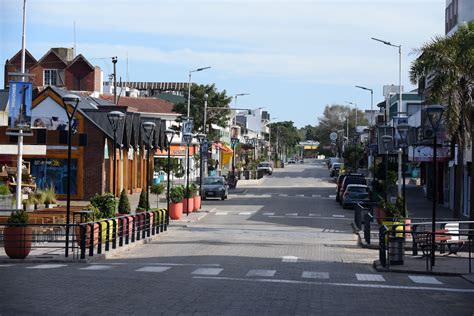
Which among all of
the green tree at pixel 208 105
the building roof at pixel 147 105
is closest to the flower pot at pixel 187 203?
the green tree at pixel 208 105

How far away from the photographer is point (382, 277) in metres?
20.0

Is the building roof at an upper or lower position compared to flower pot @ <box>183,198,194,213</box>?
upper

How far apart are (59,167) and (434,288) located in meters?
38.4

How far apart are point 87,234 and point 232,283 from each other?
666 cm

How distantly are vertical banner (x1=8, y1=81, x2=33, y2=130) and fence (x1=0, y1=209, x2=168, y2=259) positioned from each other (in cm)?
666

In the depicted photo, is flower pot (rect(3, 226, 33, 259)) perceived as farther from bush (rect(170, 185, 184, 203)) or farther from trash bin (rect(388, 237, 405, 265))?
bush (rect(170, 185, 184, 203))

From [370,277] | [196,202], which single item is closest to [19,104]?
[196,202]

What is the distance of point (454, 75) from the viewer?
31000mm

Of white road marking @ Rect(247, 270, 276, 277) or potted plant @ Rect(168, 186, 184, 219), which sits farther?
potted plant @ Rect(168, 186, 184, 219)

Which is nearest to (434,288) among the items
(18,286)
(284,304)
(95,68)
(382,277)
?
(382,277)

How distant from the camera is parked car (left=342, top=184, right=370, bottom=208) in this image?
168 ft

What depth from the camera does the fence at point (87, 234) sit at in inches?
838

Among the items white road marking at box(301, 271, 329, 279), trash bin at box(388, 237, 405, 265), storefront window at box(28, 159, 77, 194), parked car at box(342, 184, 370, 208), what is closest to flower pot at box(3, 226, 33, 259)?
white road marking at box(301, 271, 329, 279)

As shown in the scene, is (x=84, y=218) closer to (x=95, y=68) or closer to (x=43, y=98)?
(x=43, y=98)
